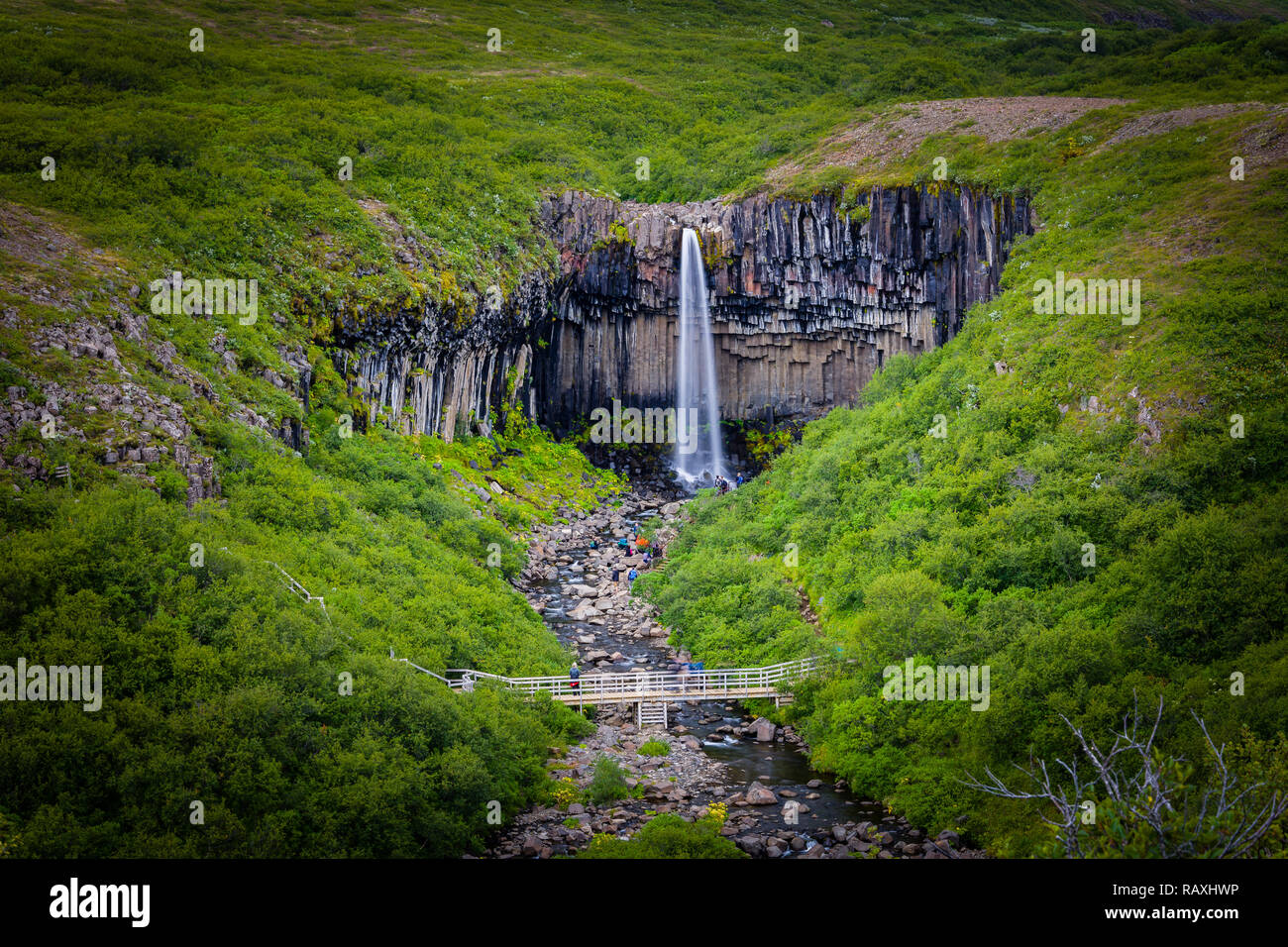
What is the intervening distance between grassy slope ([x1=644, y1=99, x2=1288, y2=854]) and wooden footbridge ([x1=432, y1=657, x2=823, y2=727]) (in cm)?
109

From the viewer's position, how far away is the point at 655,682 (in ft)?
101

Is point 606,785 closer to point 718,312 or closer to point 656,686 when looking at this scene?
point 656,686

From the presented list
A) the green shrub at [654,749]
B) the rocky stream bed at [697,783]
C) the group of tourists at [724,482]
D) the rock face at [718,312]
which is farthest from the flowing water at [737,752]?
the group of tourists at [724,482]

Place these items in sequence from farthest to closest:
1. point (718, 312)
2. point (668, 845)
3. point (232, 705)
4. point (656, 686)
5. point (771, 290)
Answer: point (718, 312), point (771, 290), point (656, 686), point (668, 845), point (232, 705)

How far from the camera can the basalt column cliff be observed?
5028 cm

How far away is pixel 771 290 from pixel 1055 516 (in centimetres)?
3013

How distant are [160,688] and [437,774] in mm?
6366

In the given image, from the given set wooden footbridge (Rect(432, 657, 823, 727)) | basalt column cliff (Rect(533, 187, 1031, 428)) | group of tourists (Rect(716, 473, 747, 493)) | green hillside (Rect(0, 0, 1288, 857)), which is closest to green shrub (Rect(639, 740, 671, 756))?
wooden footbridge (Rect(432, 657, 823, 727))

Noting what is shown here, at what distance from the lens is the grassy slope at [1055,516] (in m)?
23.1

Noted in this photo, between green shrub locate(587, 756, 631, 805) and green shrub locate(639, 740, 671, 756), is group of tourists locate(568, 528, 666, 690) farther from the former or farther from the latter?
green shrub locate(587, 756, 631, 805)

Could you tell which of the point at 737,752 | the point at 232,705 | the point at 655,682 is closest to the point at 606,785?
the point at 737,752
